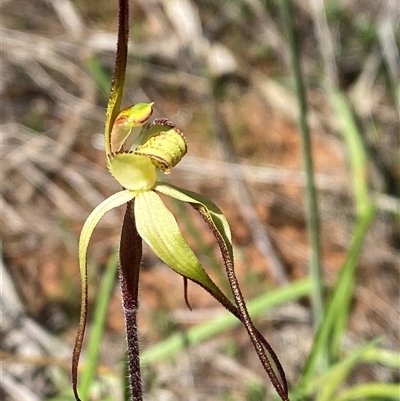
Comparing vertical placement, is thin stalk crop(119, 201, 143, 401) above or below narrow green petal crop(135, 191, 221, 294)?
below

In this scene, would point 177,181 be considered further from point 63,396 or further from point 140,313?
point 63,396

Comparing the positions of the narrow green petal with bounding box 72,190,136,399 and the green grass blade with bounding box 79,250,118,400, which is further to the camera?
the green grass blade with bounding box 79,250,118,400

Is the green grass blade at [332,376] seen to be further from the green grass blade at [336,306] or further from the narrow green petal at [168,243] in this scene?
the narrow green petal at [168,243]

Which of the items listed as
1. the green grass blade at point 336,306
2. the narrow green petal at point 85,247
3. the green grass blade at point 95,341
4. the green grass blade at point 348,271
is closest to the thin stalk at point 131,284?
the narrow green petal at point 85,247

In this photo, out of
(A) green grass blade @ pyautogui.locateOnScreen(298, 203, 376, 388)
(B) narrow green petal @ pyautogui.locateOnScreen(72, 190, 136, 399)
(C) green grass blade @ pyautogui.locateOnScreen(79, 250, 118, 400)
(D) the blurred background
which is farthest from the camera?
(D) the blurred background

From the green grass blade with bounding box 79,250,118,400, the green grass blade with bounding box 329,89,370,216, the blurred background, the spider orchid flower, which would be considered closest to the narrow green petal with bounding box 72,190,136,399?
the spider orchid flower

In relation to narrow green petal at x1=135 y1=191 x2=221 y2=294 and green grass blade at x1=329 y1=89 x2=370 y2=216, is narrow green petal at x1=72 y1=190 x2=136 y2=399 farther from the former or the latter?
green grass blade at x1=329 y1=89 x2=370 y2=216

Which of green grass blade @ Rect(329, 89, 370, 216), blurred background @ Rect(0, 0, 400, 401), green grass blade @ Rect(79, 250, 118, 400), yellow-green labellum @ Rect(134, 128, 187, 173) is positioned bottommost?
blurred background @ Rect(0, 0, 400, 401)

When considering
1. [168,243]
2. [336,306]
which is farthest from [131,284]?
[336,306]

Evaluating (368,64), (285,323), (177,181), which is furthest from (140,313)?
(368,64)
